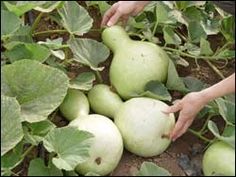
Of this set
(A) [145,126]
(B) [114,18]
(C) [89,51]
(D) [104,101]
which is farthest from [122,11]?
(A) [145,126]

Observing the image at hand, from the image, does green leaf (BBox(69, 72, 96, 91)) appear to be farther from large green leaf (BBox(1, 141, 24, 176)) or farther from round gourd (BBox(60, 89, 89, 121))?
large green leaf (BBox(1, 141, 24, 176))

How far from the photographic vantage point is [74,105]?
63.6 inches

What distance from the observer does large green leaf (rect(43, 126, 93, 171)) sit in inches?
53.1

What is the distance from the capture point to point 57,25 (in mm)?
1953

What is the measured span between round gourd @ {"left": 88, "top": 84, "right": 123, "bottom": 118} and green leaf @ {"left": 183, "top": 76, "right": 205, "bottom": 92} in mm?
191

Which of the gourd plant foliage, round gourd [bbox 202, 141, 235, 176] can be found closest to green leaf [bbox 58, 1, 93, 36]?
the gourd plant foliage

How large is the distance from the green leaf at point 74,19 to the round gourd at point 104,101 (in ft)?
0.52

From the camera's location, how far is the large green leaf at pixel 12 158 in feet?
4.54

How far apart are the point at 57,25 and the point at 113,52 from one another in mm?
258

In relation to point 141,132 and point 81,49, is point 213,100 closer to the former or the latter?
point 141,132

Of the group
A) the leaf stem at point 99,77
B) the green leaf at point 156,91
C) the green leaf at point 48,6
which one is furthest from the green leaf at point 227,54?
the green leaf at point 48,6

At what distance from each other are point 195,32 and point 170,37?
10cm

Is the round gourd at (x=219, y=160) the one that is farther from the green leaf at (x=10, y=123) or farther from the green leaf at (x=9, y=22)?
the green leaf at (x=9, y=22)

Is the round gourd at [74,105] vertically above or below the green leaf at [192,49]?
above
